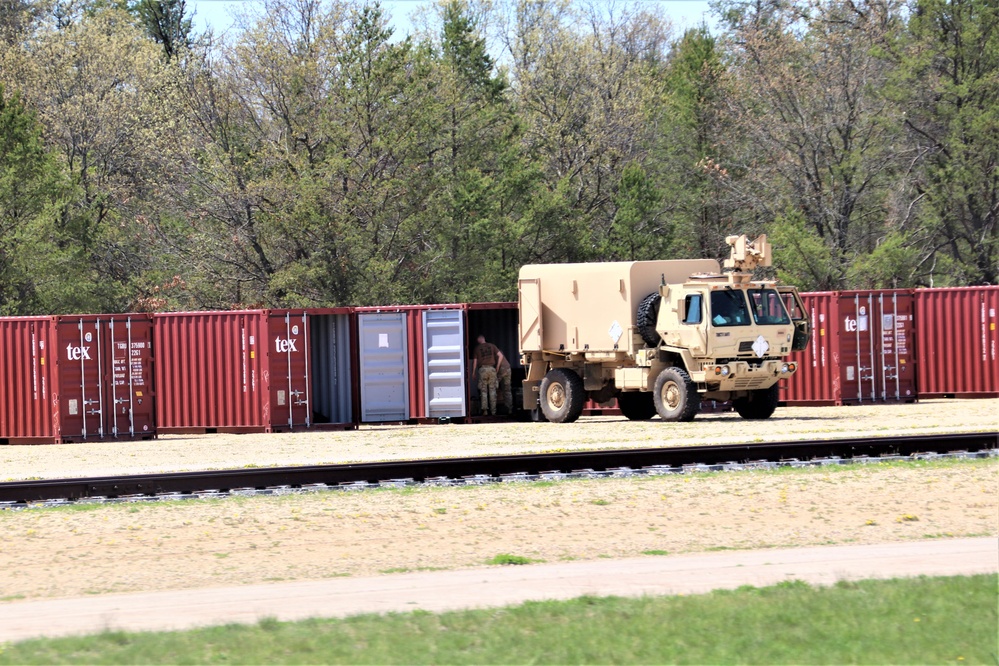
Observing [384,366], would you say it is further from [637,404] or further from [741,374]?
[741,374]

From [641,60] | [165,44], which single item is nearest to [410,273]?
[641,60]

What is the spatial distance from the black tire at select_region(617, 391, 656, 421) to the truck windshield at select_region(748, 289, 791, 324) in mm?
3793

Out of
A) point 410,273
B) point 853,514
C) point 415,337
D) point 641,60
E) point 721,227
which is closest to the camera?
point 853,514

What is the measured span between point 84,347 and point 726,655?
22676 mm

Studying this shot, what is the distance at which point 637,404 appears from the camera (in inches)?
1122

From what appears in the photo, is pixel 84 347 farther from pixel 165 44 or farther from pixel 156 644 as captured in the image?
pixel 165 44

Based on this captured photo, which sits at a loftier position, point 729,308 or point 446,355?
point 729,308

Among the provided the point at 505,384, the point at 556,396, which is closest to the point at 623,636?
the point at 556,396

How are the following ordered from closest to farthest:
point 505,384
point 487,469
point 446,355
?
point 487,469, point 446,355, point 505,384

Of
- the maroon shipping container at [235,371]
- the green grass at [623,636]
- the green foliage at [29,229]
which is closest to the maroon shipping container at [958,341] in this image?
the maroon shipping container at [235,371]

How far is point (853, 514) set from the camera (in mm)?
13906

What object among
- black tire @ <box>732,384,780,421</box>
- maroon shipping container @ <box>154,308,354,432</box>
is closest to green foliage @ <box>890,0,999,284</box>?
black tire @ <box>732,384,780,421</box>

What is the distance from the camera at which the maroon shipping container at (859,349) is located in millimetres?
30625

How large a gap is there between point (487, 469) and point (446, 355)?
1170cm
